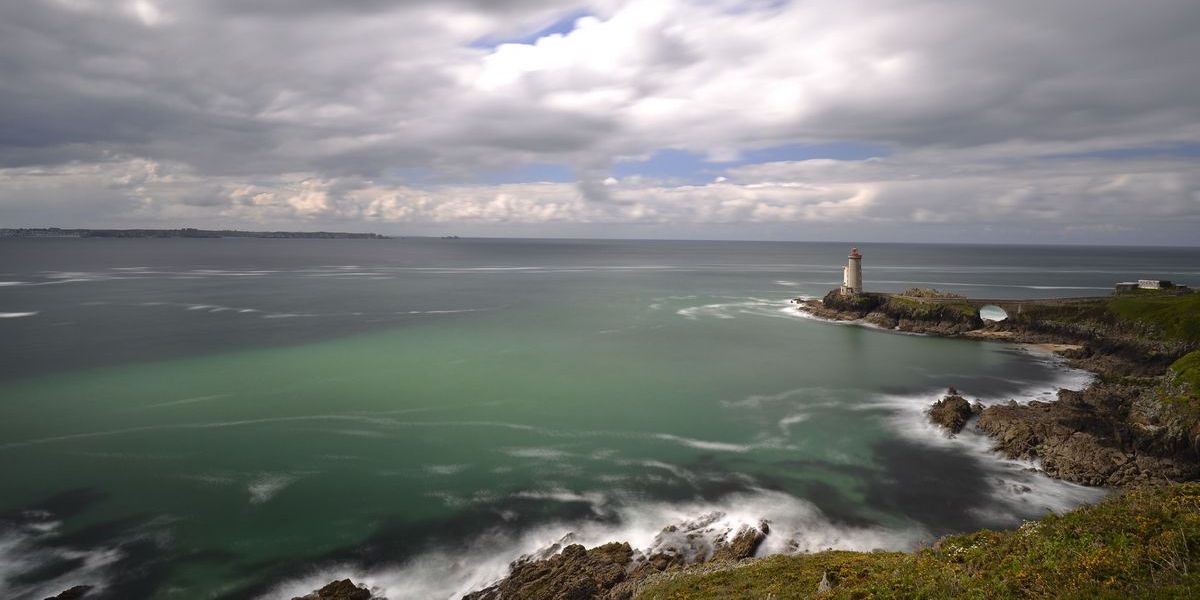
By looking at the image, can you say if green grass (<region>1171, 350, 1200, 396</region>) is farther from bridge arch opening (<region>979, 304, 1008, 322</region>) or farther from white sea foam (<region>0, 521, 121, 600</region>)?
white sea foam (<region>0, 521, 121, 600</region>)

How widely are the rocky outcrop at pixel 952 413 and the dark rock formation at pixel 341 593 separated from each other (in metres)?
29.9

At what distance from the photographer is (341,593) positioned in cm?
1816

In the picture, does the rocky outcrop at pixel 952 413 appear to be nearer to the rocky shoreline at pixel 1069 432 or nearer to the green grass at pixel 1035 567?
the rocky shoreline at pixel 1069 432

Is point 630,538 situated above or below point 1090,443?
below

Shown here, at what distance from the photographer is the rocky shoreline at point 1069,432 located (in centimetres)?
1867

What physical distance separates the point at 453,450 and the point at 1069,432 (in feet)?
101

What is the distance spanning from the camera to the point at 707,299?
99062 mm

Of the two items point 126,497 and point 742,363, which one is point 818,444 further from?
point 126,497

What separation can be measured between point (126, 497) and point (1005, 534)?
31.9m

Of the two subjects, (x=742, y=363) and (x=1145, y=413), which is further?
(x=742, y=363)

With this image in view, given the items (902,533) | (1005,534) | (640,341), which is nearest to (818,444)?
(902,533)

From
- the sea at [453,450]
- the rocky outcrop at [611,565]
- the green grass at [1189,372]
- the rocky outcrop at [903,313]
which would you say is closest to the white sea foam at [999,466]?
the sea at [453,450]

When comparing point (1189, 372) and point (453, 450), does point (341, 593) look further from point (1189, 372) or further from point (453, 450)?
point (1189, 372)

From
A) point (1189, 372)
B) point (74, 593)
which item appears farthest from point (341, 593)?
point (1189, 372)
